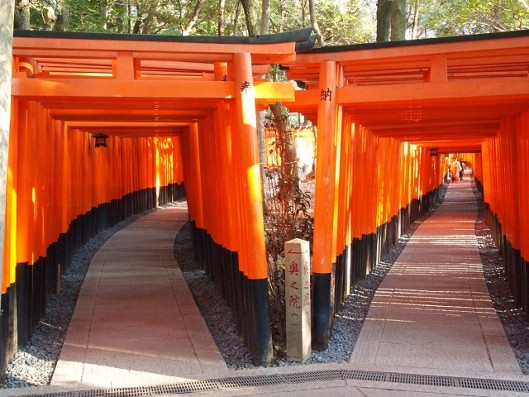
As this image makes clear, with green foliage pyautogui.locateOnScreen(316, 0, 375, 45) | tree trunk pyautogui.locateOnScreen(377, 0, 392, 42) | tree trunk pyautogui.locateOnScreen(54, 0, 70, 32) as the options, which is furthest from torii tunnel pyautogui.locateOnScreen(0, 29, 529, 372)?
green foliage pyautogui.locateOnScreen(316, 0, 375, 45)

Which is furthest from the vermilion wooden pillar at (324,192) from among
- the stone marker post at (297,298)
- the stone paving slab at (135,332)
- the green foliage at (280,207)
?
the stone paving slab at (135,332)

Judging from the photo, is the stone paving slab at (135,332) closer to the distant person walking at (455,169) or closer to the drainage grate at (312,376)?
the drainage grate at (312,376)

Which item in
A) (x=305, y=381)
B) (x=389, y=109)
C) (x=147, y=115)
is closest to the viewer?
(x=305, y=381)

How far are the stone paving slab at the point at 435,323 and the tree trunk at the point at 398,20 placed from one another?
12.6 feet

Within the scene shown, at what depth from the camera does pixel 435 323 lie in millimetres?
8438

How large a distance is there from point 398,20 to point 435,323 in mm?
5601

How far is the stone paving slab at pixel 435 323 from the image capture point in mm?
6730

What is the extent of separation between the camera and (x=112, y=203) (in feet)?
66.3

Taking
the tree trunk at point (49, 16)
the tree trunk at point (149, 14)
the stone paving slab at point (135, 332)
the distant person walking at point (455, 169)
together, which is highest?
the tree trunk at point (149, 14)

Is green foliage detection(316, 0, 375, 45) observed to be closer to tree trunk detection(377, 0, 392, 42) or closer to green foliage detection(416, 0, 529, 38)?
green foliage detection(416, 0, 529, 38)

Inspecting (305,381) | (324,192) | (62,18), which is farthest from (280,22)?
(305,381)

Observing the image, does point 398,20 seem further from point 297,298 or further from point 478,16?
point 478,16

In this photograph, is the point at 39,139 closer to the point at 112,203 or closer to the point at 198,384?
the point at 198,384

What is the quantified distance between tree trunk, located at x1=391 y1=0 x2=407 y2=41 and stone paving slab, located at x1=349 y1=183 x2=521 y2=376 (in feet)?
12.6
